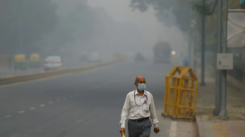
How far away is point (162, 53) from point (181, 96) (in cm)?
5273

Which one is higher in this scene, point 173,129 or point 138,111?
point 138,111

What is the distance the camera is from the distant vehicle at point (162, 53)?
2495 inches

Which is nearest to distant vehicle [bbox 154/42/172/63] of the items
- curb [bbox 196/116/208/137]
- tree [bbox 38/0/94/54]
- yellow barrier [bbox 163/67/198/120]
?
tree [bbox 38/0/94/54]

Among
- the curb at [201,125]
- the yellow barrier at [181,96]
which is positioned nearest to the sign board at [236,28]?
the yellow barrier at [181,96]

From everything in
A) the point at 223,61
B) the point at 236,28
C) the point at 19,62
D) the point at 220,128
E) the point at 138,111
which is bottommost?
the point at 220,128

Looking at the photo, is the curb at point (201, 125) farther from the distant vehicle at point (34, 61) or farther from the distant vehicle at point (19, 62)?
the distant vehicle at point (34, 61)

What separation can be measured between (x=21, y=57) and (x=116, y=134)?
33406 mm

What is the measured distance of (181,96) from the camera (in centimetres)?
1145

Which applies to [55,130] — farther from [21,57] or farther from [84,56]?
[84,56]

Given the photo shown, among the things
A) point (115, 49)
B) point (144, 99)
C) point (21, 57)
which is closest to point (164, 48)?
point (21, 57)

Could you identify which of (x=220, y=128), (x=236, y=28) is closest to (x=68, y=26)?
(x=236, y=28)

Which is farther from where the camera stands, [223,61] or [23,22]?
[23,22]

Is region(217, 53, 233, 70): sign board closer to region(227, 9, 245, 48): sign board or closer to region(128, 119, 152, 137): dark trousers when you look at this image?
region(227, 9, 245, 48): sign board

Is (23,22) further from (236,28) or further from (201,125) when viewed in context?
(201,125)
